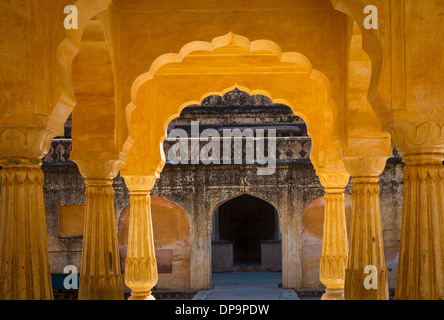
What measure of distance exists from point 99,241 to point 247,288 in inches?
408

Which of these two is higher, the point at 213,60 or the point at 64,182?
the point at 213,60

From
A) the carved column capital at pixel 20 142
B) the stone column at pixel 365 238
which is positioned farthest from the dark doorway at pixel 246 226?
the carved column capital at pixel 20 142

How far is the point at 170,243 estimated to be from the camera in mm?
16078

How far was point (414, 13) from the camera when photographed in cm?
429

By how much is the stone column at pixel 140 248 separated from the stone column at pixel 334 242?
2.65 meters

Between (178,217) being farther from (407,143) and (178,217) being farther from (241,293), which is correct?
(407,143)

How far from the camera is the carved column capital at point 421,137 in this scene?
4168mm

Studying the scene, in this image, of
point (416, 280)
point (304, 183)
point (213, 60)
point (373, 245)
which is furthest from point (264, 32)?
point (304, 183)

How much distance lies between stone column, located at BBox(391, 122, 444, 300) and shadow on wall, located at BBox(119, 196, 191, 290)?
39.3ft

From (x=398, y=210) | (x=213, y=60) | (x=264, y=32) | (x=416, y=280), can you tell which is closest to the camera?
(x=416, y=280)

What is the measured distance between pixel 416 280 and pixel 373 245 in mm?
2377

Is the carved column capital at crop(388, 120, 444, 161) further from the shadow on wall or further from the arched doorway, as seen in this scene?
the arched doorway

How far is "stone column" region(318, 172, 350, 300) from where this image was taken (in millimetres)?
8820

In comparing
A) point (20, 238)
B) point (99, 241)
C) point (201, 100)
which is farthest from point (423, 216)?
point (201, 100)
